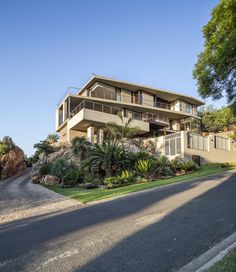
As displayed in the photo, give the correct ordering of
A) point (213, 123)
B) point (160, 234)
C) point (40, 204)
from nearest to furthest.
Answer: point (160, 234), point (40, 204), point (213, 123)

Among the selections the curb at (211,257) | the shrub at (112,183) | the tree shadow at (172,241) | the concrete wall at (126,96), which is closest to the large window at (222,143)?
the concrete wall at (126,96)

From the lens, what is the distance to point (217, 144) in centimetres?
3158

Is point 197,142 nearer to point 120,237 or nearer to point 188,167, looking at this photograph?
point 188,167

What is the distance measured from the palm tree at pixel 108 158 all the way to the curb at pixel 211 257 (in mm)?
15504

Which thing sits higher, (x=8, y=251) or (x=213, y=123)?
(x=213, y=123)

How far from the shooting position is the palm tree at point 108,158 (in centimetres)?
2050

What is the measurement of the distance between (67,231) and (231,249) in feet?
13.6

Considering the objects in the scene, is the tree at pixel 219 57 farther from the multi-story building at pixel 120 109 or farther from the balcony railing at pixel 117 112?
the balcony railing at pixel 117 112

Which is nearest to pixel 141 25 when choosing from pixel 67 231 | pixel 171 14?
pixel 171 14

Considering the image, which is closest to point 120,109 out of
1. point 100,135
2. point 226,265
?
point 100,135

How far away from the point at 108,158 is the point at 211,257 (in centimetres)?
1619

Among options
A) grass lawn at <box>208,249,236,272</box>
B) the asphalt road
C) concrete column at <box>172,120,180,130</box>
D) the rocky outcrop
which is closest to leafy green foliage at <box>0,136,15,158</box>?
the rocky outcrop

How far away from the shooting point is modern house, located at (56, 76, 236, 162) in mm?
29656

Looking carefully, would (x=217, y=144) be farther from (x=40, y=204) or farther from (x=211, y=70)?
(x=40, y=204)
